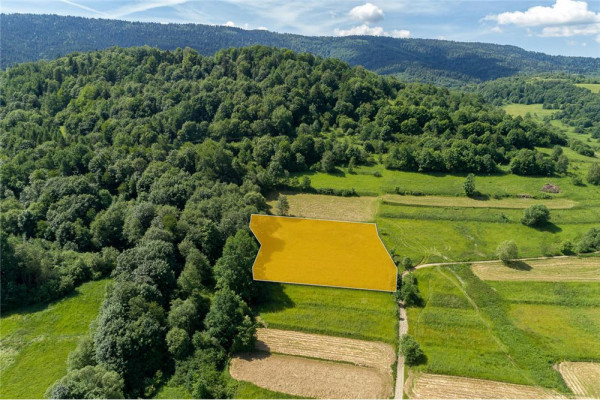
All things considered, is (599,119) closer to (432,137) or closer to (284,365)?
(432,137)

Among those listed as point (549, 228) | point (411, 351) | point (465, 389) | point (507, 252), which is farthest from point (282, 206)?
point (549, 228)

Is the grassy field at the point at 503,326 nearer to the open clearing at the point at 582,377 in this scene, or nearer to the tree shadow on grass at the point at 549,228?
the open clearing at the point at 582,377

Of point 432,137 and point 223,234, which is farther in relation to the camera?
point 432,137

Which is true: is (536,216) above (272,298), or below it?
above

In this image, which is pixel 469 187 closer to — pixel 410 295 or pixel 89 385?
pixel 410 295

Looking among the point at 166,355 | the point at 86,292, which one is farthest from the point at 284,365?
the point at 86,292

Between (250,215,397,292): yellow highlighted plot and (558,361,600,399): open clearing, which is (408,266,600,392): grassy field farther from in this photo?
(250,215,397,292): yellow highlighted plot
